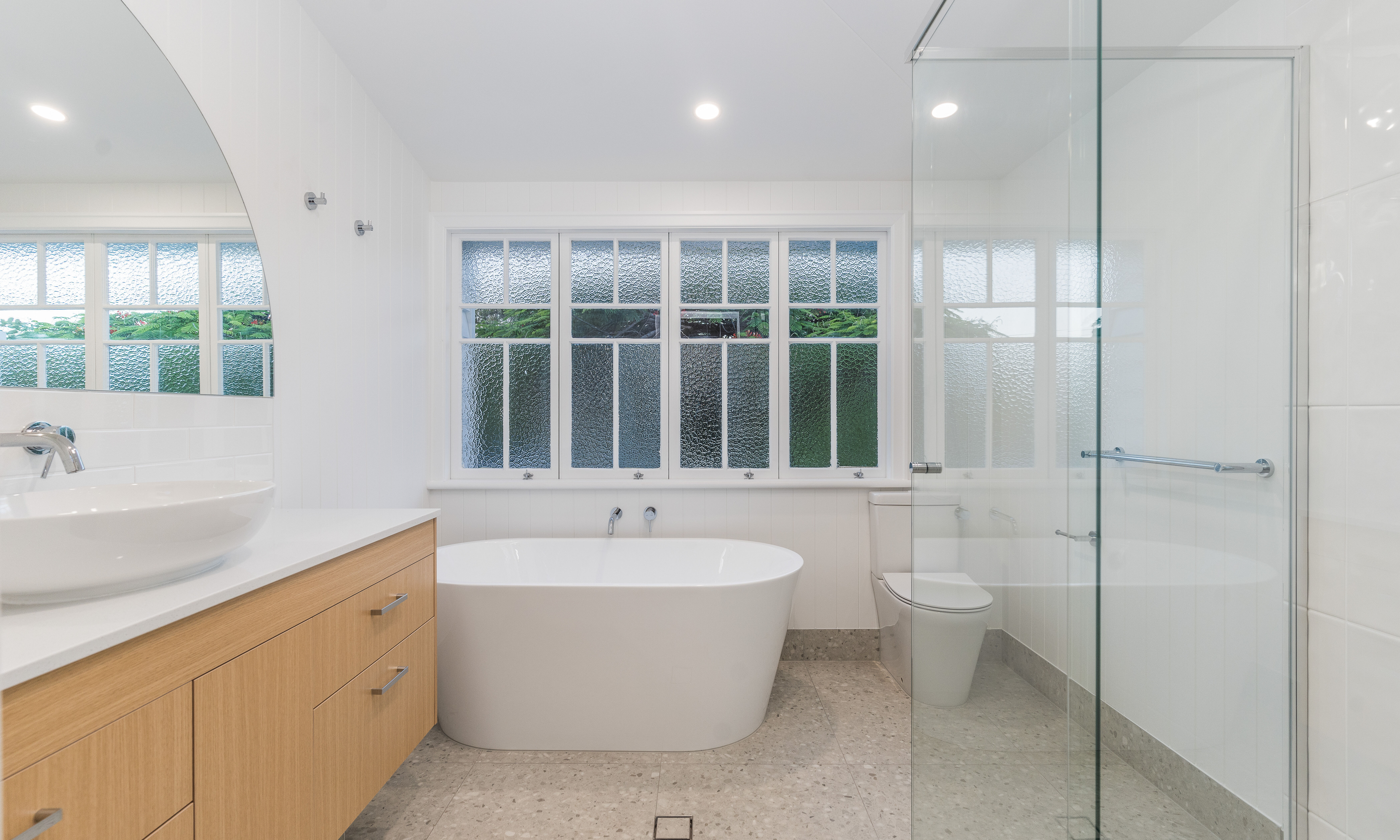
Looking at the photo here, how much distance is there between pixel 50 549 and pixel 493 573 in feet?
6.15

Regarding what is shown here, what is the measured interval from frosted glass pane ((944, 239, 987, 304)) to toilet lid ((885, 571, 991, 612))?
23.0 inches

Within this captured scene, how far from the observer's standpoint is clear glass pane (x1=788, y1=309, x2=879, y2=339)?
2914mm

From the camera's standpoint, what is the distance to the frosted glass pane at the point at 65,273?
3.59 feet

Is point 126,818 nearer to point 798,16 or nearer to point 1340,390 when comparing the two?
point 1340,390

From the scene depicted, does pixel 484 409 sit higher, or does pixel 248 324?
pixel 248 324

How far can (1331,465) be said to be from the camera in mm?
860

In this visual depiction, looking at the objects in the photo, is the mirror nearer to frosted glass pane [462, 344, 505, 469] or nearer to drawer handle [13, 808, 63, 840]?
drawer handle [13, 808, 63, 840]

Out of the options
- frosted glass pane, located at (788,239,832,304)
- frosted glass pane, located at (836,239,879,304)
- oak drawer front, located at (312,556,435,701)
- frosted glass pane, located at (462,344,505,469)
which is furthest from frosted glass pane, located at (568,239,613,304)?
oak drawer front, located at (312,556,435,701)

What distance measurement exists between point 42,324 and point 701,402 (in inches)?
86.5

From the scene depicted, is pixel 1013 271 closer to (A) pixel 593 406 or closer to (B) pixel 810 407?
(B) pixel 810 407

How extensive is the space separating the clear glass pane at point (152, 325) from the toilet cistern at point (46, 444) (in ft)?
0.79

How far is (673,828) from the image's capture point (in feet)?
5.36

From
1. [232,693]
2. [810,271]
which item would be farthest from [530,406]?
[232,693]

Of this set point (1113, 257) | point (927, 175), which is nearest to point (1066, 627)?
point (1113, 257)
